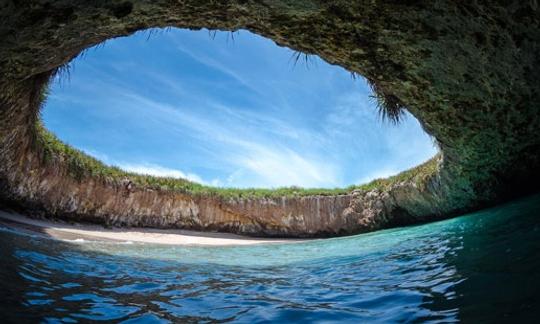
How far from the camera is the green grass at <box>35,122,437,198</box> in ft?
37.7

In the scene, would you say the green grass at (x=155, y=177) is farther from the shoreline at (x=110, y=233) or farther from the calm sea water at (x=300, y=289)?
the calm sea water at (x=300, y=289)

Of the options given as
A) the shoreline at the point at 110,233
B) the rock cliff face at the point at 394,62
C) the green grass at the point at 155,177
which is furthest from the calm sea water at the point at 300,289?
the green grass at the point at 155,177

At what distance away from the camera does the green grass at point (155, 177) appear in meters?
11.5

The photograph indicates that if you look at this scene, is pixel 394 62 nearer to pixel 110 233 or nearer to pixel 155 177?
pixel 110 233

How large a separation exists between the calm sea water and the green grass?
6.43 m

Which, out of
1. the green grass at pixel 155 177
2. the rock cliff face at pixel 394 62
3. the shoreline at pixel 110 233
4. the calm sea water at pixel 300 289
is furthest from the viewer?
the green grass at pixel 155 177

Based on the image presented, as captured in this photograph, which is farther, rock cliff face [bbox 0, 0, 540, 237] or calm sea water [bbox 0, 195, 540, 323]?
rock cliff face [bbox 0, 0, 540, 237]

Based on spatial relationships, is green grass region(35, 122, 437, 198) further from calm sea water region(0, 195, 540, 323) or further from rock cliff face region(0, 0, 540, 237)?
calm sea water region(0, 195, 540, 323)

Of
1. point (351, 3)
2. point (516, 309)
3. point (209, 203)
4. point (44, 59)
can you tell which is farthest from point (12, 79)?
point (209, 203)

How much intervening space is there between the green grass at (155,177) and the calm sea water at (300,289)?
643 centimetres

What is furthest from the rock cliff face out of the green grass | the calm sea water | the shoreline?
the calm sea water

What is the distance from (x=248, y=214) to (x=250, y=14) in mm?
11894

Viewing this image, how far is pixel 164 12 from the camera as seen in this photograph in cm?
525

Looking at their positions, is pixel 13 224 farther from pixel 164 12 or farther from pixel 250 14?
pixel 250 14
